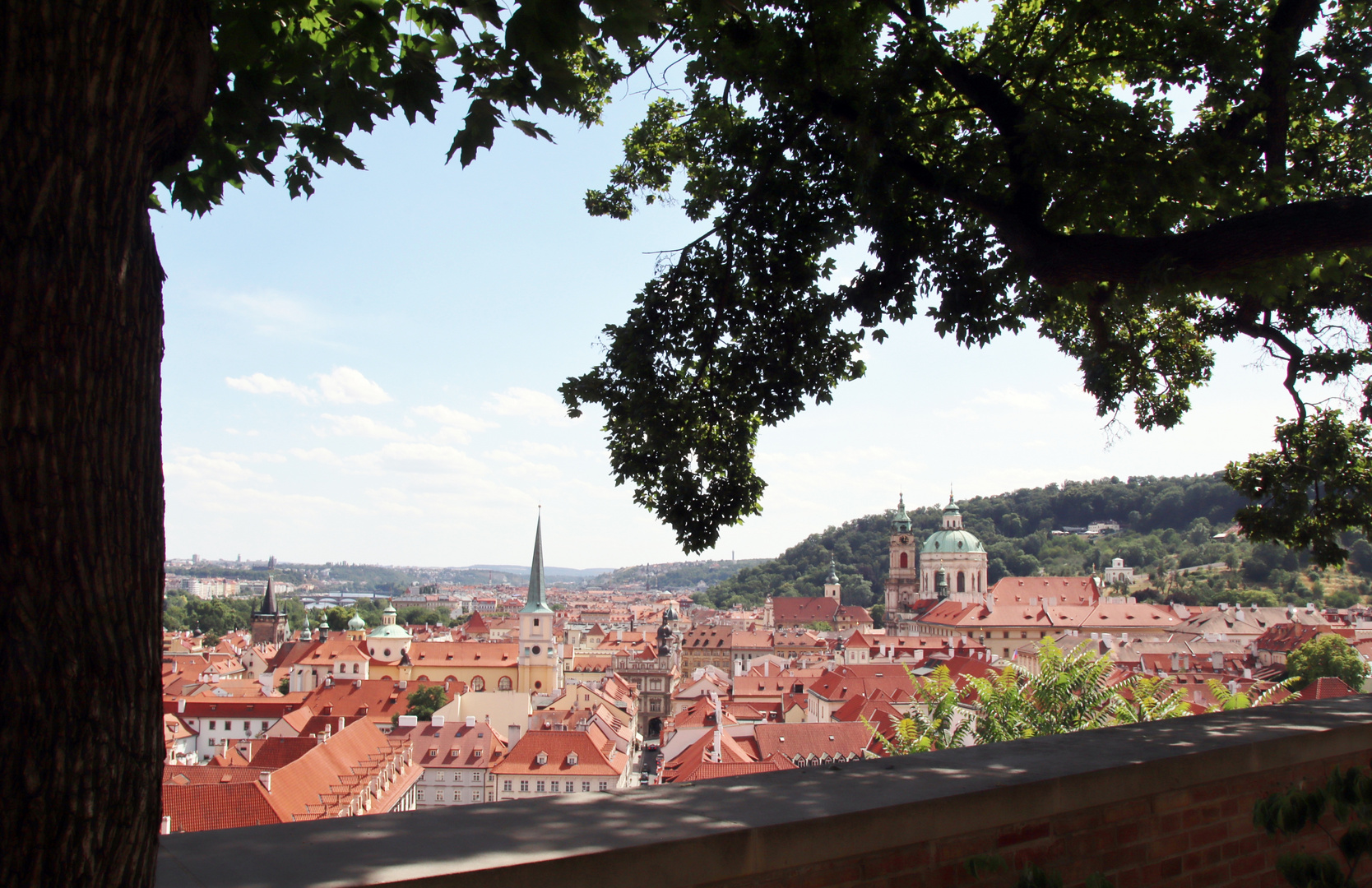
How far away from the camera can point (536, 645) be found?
220 ft

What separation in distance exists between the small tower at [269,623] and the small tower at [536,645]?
37547mm

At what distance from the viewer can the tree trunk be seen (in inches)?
51.3

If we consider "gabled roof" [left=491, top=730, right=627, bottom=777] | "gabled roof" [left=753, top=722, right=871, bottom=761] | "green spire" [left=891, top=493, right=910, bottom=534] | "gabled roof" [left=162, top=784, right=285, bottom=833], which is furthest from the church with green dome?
"gabled roof" [left=162, top=784, right=285, bottom=833]

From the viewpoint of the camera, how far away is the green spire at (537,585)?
66.2 meters

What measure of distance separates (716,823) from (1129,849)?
4.66ft

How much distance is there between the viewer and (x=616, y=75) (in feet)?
22.2

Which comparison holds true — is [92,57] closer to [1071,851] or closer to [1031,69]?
[1071,851]

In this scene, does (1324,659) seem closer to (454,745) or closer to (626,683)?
(454,745)

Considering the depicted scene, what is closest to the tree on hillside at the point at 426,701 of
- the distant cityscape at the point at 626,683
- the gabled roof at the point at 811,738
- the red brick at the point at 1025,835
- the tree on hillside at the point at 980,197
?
the distant cityscape at the point at 626,683

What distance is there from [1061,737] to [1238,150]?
4.14 meters

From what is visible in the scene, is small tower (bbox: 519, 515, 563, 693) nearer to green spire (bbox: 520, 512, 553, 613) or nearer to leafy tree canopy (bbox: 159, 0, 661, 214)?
green spire (bbox: 520, 512, 553, 613)

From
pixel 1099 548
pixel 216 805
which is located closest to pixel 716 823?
pixel 216 805

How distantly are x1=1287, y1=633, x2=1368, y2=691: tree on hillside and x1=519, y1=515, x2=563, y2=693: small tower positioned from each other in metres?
43.4

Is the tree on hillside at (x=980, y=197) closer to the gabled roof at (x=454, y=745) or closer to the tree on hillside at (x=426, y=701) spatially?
the gabled roof at (x=454, y=745)
